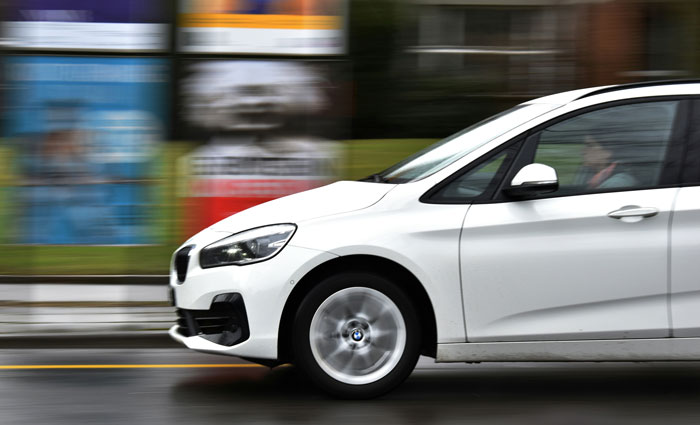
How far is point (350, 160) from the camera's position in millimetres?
13344

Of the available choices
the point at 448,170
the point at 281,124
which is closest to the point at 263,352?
the point at 448,170

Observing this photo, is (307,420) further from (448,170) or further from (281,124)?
(281,124)

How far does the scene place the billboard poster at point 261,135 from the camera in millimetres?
10617

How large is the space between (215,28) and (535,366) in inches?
203

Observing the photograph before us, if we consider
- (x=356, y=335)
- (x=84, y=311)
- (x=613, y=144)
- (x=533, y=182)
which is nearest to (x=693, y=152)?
(x=613, y=144)

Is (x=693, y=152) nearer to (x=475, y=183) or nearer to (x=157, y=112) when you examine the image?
(x=475, y=183)

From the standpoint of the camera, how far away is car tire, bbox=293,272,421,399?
552cm

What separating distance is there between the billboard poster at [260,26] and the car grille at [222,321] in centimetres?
509

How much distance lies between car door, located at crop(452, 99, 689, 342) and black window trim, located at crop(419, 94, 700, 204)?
0.02 meters

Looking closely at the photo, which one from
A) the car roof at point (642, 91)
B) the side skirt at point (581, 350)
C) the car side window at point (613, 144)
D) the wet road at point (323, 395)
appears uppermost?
the car roof at point (642, 91)

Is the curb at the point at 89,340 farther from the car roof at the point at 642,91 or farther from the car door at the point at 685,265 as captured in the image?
the car door at the point at 685,265

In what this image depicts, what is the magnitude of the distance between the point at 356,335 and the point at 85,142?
5.93m

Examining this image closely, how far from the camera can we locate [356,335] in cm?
559

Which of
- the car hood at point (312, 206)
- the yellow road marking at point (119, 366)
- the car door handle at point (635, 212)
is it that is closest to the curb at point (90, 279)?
the yellow road marking at point (119, 366)
